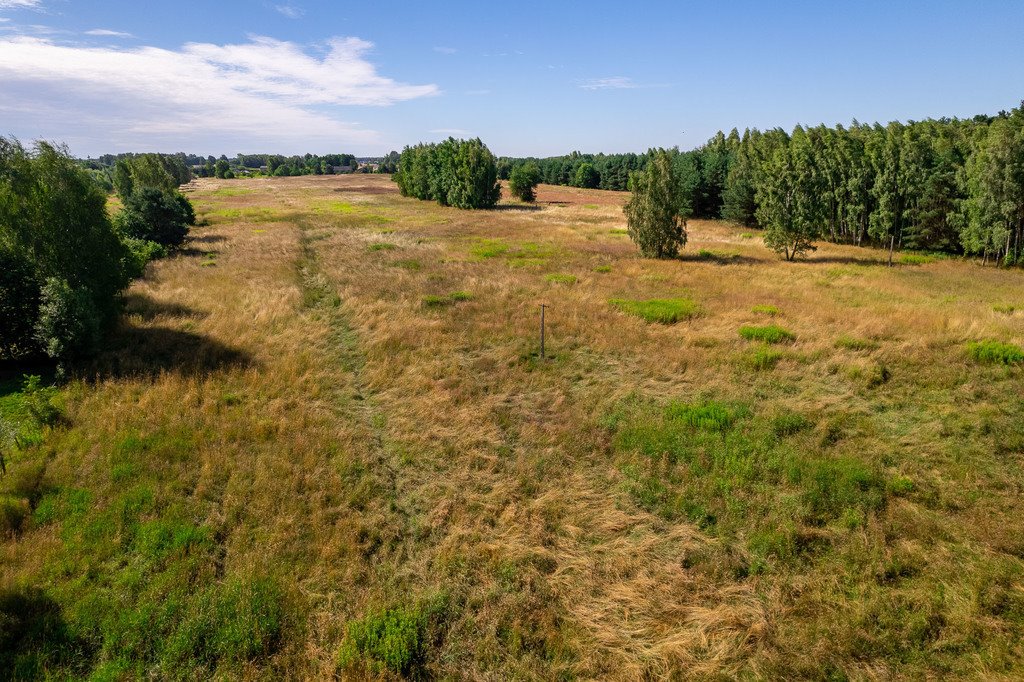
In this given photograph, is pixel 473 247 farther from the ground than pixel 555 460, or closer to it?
farther from the ground

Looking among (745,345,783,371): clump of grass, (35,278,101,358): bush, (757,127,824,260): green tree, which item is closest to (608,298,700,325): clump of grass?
(745,345,783,371): clump of grass

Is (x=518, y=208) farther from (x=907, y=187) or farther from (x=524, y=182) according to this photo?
(x=907, y=187)

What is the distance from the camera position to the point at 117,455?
11648 millimetres

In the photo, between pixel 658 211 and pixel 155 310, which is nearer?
pixel 155 310

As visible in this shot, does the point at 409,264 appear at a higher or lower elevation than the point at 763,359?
higher

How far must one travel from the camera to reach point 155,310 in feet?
76.1

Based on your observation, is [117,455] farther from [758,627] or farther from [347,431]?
[758,627]

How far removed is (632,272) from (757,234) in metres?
27.7

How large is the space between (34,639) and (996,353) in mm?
24678

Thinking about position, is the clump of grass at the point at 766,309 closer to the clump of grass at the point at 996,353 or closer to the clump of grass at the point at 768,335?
the clump of grass at the point at 768,335

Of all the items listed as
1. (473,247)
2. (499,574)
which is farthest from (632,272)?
→ (499,574)

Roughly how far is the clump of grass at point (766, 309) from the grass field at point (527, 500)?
0.25 m

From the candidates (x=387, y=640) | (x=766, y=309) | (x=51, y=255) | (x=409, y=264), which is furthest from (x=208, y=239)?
(x=387, y=640)

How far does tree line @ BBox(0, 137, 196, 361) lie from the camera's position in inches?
655
